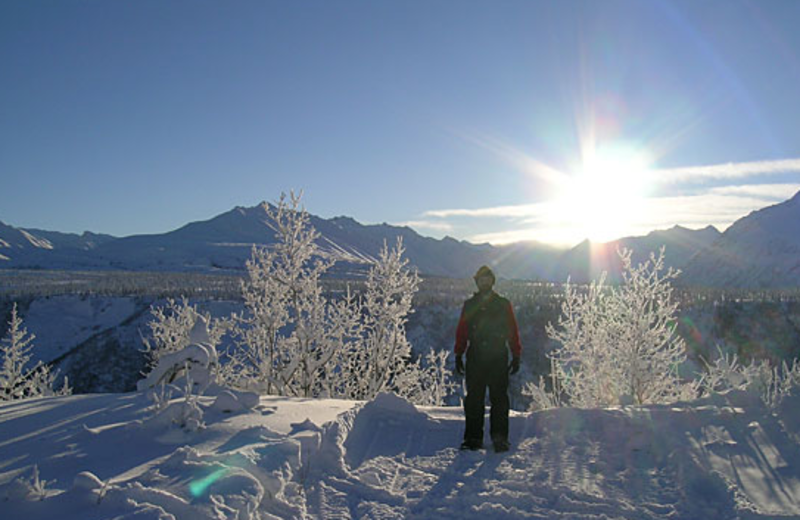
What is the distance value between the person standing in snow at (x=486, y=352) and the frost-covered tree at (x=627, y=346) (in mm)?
6847

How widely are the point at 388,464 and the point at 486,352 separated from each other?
1.65 meters

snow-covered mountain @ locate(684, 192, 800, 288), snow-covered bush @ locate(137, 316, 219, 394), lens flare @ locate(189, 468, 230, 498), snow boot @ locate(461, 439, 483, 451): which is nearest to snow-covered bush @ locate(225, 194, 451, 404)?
snow-covered bush @ locate(137, 316, 219, 394)

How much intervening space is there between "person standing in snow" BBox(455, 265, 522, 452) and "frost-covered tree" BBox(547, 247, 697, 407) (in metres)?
6.85

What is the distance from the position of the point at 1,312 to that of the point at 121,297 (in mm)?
13108

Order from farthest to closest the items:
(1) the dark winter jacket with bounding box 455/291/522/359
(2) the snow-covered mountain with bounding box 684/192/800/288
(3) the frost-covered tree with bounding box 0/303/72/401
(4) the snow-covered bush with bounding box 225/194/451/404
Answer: (2) the snow-covered mountain with bounding box 684/192/800/288
(3) the frost-covered tree with bounding box 0/303/72/401
(4) the snow-covered bush with bounding box 225/194/451/404
(1) the dark winter jacket with bounding box 455/291/522/359

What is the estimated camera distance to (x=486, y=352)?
5699mm

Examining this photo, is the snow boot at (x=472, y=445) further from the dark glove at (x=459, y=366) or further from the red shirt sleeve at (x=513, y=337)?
the red shirt sleeve at (x=513, y=337)

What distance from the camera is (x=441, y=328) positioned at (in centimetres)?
5875

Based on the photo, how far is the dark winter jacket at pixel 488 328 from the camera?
5684 millimetres

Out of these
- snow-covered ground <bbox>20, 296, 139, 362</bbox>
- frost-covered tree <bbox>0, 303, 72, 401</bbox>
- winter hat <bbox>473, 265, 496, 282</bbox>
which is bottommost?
snow-covered ground <bbox>20, 296, 139, 362</bbox>

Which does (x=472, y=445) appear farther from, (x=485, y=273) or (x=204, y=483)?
(x=204, y=483)

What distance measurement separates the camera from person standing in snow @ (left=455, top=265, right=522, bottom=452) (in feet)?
18.4

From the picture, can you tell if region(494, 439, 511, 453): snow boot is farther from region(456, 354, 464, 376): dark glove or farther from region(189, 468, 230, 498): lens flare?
region(189, 468, 230, 498): lens flare

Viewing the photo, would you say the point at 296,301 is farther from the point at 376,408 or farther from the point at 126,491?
the point at 126,491
